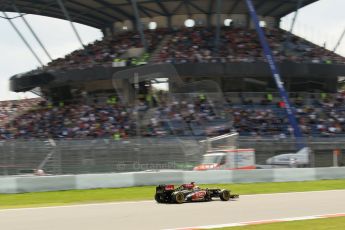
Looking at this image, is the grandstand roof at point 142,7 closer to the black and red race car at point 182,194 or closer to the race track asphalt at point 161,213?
the black and red race car at point 182,194

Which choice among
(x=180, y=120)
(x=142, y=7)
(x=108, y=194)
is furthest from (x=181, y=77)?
(x=108, y=194)

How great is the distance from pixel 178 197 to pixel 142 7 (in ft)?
108

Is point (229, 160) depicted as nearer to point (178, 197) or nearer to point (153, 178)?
point (153, 178)

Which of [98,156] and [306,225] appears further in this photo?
[98,156]

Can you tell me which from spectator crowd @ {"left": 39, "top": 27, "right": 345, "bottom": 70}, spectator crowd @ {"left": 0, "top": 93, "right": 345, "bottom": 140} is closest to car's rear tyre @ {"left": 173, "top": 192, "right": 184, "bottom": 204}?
spectator crowd @ {"left": 0, "top": 93, "right": 345, "bottom": 140}

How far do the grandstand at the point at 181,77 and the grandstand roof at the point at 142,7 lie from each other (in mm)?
78

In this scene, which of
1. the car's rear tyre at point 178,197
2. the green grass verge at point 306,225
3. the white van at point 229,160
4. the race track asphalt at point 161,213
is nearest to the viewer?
the green grass verge at point 306,225

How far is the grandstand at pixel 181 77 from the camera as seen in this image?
112ft

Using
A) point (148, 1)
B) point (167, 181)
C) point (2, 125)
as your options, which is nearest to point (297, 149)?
point (167, 181)

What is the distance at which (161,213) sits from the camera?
36.3 ft

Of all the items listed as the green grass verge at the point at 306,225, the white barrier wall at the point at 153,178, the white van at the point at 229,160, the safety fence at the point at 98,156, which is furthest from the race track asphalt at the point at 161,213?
the white van at the point at 229,160

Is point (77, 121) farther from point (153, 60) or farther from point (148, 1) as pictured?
point (148, 1)

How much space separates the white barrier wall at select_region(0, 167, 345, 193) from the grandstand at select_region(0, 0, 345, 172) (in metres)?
9.91

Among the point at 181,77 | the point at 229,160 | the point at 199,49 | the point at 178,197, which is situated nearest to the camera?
the point at 178,197
